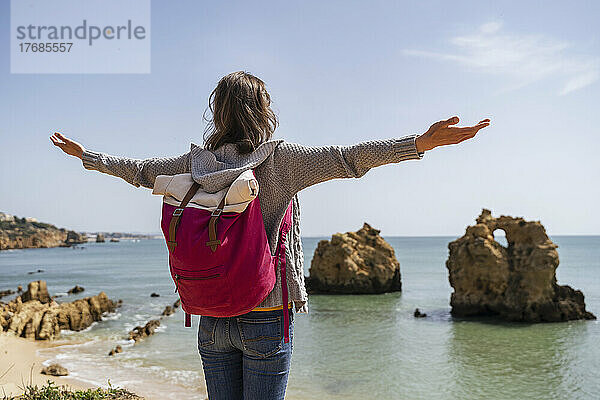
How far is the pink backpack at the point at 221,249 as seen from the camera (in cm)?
202

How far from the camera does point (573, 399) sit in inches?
522

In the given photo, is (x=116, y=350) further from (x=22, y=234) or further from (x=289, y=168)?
(x=22, y=234)

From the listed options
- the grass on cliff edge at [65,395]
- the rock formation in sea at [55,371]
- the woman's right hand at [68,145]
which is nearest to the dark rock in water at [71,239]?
the rock formation in sea at [55,371]

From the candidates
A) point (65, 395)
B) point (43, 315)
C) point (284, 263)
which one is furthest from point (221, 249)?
point (43, 315)

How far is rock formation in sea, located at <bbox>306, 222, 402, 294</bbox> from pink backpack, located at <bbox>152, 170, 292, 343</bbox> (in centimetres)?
2871

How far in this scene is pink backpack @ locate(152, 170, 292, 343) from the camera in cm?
202

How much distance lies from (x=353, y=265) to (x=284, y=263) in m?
30.0

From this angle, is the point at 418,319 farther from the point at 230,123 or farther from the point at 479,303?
the point at 230,123

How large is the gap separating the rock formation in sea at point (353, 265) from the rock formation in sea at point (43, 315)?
12297 mm

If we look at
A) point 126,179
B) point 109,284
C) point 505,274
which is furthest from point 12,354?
point 109,284

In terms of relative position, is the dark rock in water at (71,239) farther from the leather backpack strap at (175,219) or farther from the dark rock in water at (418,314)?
the leather backpack strap at (175,219)

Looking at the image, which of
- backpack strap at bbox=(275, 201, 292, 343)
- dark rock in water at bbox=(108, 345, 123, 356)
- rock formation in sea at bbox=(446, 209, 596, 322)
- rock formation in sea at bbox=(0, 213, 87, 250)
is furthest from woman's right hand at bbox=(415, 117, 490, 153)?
rock formation in sea at bbox=(0, 213, 87, 250)

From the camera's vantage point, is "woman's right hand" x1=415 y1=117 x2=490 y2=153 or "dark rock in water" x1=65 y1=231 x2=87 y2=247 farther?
"dark rock in water" x1=65 y1=231 x2=87 y2=247

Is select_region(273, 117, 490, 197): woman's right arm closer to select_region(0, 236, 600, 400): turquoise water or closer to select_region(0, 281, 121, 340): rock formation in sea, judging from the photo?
select_region(0, 236, 600, 400): turquoise water
